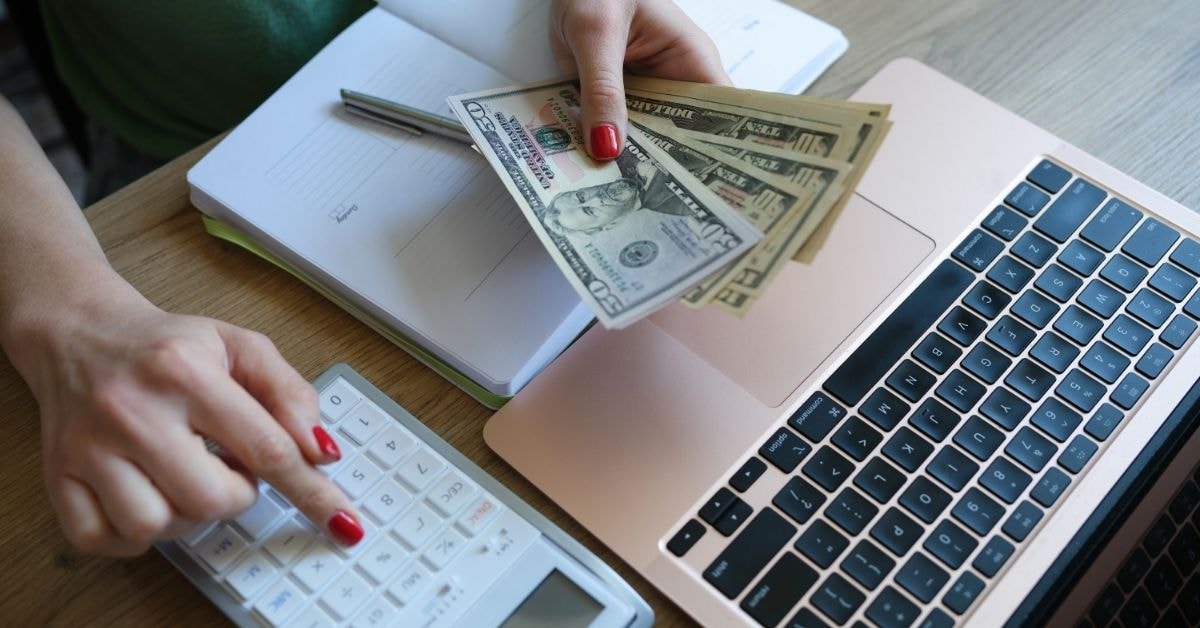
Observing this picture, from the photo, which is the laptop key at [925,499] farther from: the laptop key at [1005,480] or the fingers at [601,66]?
the fingers at [601,66]

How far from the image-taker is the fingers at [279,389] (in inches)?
22.8

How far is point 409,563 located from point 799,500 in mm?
236

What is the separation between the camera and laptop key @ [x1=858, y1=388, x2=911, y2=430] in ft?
2.09

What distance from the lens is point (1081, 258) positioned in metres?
0.71

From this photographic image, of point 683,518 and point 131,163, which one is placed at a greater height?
point 683,518

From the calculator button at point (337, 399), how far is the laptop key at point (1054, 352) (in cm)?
45

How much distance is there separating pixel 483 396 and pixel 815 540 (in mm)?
237

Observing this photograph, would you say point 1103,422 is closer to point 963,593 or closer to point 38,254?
point 963,593

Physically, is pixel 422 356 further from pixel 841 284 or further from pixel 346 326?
pixel 841 284

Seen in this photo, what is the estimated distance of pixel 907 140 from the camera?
79 cm

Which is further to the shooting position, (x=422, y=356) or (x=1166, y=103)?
(x=1166, y=103)

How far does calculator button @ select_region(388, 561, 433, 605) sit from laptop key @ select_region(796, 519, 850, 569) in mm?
220

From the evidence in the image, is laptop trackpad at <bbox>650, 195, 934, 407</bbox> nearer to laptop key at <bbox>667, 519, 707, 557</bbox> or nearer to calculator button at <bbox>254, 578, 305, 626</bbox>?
laptop key at <bbox>667, 519, 707, 557</bbox>

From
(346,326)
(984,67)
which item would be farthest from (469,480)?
(984,67)
